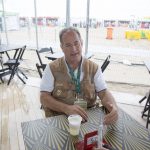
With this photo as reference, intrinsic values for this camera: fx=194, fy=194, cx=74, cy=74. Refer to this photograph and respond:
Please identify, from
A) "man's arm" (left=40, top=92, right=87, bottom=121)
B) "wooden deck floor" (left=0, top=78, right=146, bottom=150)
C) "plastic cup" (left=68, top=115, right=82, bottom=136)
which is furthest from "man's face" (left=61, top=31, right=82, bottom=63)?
"wooden deck floor" (left=0, top=78, right=146, bottom=150)

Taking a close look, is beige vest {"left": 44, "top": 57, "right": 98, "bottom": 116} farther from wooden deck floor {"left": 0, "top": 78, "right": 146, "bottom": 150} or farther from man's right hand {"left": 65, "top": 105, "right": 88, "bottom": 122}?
wooden deck floor {"left": 0, "top": 78, "right": 146, "bottom": 150}

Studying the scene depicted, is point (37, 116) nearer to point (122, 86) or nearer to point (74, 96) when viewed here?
point (74, 96)

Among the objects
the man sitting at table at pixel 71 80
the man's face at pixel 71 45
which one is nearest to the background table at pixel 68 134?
the man sitting at table at pixel 71 80

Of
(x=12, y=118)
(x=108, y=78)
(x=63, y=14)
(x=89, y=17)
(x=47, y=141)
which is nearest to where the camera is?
(x=47, y=141)

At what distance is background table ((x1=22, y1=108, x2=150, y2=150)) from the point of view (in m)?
1.03

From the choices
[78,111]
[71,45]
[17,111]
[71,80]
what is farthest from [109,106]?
[17,111]

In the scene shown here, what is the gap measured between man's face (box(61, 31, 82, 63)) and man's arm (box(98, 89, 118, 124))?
0.36 metres

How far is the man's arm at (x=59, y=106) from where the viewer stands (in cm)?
130

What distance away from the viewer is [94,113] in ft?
4.51

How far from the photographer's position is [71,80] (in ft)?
5.08

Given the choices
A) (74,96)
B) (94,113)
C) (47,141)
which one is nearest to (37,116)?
(74,96)

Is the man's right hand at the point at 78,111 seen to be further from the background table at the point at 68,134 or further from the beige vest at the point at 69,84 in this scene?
the beige vest at the point at 69,84

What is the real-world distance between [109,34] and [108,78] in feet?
25.5

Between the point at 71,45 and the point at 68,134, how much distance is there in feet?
2.43
